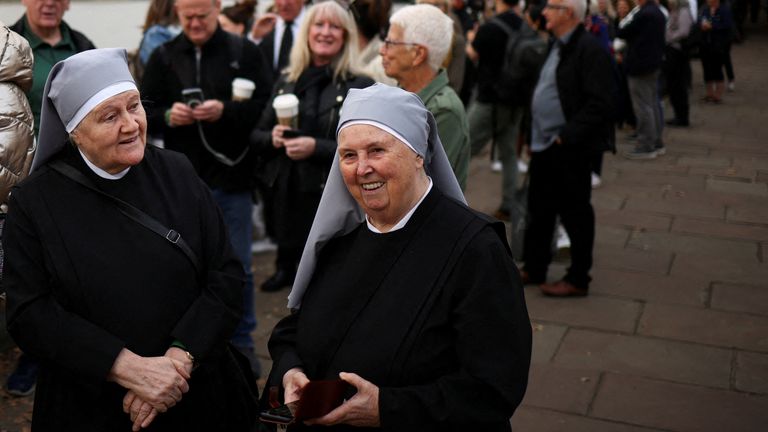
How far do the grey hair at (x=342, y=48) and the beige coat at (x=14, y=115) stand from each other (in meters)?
1.89

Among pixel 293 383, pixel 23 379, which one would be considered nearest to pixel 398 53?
pixel 293 383

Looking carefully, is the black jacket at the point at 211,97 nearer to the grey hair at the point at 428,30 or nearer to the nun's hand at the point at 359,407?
the grey hair at the point at 428,30

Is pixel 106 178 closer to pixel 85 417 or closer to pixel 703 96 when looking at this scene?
pixel 85 417

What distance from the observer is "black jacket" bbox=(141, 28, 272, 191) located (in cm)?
523

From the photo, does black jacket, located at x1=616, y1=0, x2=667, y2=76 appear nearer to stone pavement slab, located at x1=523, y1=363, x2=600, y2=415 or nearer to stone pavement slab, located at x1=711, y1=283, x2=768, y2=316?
stone pavement slab, located at x1=711, y1=283, x2=768, y2=316

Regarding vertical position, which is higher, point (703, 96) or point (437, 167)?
point (437, 167)

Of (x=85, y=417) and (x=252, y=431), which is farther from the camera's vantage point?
(x=252, y=431)

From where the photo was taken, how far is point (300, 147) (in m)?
4.92

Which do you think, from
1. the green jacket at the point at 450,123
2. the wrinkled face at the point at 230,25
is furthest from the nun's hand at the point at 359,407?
the wrinkled face at the point at 230,25

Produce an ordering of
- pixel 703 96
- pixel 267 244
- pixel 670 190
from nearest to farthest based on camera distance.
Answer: pixel 267 244 → pixel 670 190 → pixel 703 96

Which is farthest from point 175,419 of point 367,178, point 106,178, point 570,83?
point 570,83

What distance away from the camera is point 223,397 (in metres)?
3.18

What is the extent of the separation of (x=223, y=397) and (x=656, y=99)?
9.28 m

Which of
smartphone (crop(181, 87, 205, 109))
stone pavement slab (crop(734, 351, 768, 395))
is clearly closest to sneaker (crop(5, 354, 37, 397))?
smartphone (crop(181, 87, 205, 109))
